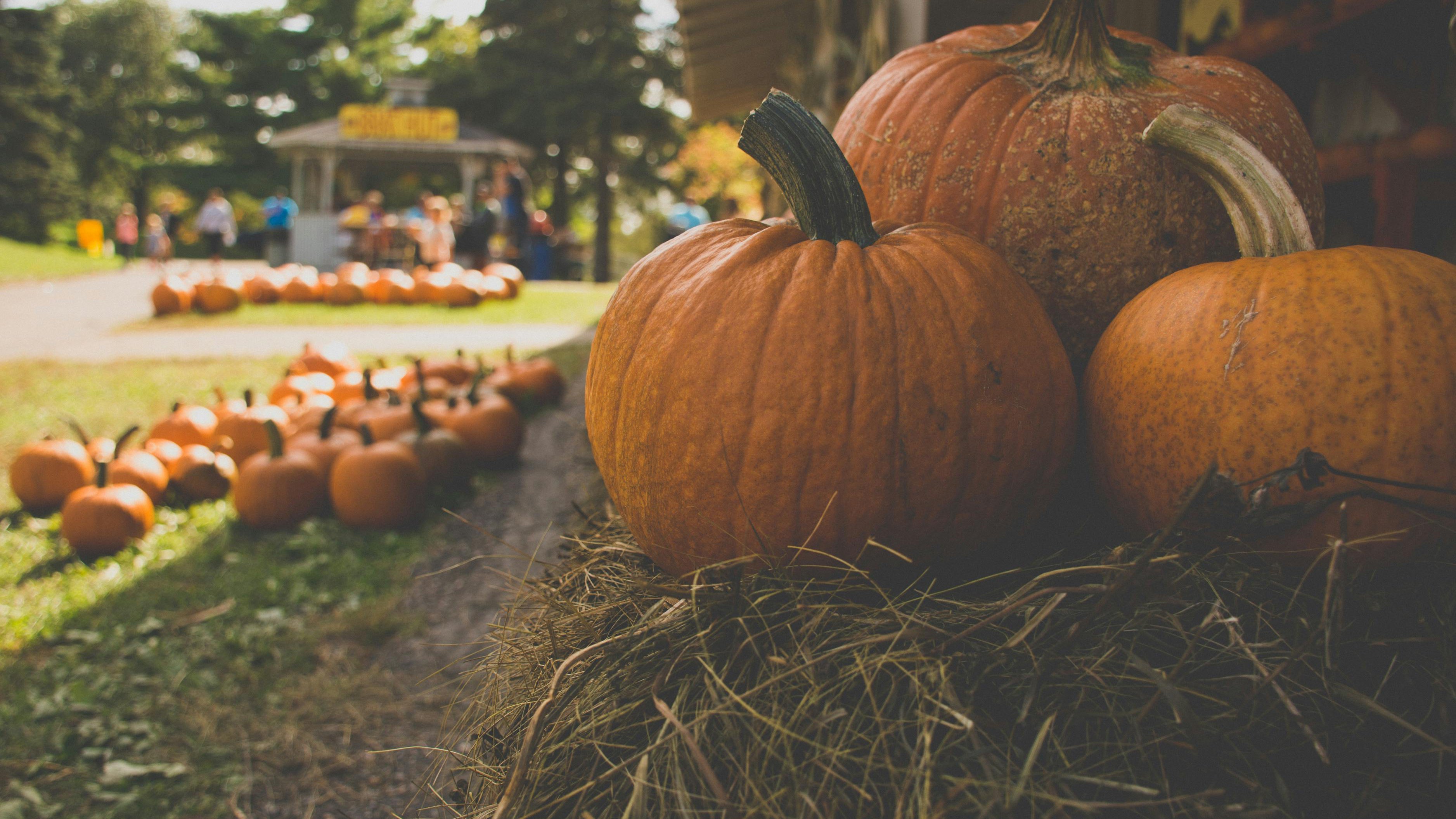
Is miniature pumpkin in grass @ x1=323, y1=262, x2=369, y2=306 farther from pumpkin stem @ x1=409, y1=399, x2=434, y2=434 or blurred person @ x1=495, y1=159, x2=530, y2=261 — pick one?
pumpkin stem @ x1=409, y1=399, x2=434, y2=434

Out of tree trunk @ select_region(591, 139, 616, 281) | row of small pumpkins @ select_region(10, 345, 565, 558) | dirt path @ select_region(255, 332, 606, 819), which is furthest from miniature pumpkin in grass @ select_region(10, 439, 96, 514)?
tree trunk @ select_region(591, 139, 616, 281)

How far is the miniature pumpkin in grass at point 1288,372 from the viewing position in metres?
1.03

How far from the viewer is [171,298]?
33.9ft

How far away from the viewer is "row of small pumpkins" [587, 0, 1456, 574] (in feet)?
3.47

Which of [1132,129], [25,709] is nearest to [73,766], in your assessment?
[25,709]

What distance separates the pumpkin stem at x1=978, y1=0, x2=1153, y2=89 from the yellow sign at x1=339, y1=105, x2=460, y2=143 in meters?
22.8

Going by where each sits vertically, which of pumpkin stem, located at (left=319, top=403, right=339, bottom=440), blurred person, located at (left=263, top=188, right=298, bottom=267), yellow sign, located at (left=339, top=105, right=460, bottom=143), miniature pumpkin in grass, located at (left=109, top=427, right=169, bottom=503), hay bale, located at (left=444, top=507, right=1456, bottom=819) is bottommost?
miniature pumpkin in grass, located at (left=109, top=427, right=169, bottom=503)

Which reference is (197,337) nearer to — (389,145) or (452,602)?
(452,602)

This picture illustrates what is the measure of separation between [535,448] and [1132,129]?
4.09m

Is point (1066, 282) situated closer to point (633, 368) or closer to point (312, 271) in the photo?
point (633, 368)

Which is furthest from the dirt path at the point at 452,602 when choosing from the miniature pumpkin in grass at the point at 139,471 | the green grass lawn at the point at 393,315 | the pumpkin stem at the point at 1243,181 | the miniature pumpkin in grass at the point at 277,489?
the green grass lawn at the point at 393,315

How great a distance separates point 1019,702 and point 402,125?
24242 mm

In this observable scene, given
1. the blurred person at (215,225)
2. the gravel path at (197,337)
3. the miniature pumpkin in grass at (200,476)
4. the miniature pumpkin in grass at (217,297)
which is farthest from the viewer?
the blurred person at (215,225)

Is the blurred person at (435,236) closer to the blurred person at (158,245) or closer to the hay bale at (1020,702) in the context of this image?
the blurred person at (158,245)
